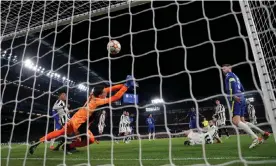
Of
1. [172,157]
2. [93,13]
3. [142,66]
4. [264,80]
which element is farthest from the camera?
[142,66]

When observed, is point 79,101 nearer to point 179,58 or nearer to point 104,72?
point 104,72

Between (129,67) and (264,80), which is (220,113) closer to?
(129,67)

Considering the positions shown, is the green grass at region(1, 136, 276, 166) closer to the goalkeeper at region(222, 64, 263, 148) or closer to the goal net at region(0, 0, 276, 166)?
the goal net at region(0, 0, 276, 166)

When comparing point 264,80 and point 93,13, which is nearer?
point 264,80

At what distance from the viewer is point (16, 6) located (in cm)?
449

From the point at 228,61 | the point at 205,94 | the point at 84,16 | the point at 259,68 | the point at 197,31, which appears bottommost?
the point at 259,68

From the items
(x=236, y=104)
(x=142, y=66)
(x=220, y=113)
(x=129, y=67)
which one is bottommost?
(x=236, y=104)

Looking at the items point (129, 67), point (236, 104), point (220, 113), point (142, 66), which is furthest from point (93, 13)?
point (129, 67)

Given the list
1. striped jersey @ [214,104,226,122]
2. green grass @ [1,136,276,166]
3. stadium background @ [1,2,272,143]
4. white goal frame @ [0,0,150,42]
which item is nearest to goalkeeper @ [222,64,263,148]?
green grass @ [1,136,276,166]

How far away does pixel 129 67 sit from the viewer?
708 inches

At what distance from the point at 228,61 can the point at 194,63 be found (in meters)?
2.82

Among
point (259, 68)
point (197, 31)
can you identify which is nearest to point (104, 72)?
point (197, 31)

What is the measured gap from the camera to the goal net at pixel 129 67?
347 centimetres

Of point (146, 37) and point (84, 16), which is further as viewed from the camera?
point (146, 37)
